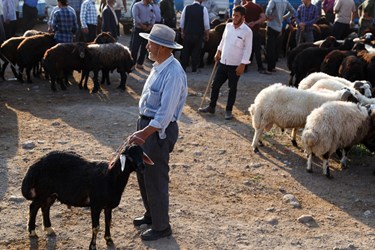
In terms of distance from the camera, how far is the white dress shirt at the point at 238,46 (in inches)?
354

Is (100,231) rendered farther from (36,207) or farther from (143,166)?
(143,166)

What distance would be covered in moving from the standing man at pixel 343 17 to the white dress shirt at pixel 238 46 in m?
6.46

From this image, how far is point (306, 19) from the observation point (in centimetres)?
1409

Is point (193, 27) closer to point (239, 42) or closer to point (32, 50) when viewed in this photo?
point (32, 50)

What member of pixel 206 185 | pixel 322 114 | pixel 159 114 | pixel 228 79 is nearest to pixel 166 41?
pixel 159 114

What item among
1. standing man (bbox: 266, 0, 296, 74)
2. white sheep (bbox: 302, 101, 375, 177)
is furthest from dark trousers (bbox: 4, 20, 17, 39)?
white sheep (bbox: 302, 101, 375, 177)

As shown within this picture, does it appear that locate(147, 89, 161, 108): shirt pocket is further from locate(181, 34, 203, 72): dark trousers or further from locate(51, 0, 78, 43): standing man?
locate(181, 34, 203, 72): dark trousers

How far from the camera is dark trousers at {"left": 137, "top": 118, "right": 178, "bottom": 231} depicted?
491cm

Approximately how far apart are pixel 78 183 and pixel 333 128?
366 cm

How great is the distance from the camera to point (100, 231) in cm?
541

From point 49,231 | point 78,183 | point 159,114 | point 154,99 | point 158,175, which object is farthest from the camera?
point 49,231

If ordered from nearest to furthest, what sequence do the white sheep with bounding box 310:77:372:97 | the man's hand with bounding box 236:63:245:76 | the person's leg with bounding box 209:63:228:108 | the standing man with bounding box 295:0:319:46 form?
the white sheep with bounding box 310:77:372:97 < the man's hand with bounding box 236:63:245:76 < the person's leg with bounding box 209:63:228:108 < the standing man with bounding box 295:0:319:46

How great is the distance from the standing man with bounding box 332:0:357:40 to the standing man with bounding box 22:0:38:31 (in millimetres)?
9898

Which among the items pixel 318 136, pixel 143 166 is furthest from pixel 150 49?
pixel 318 136
